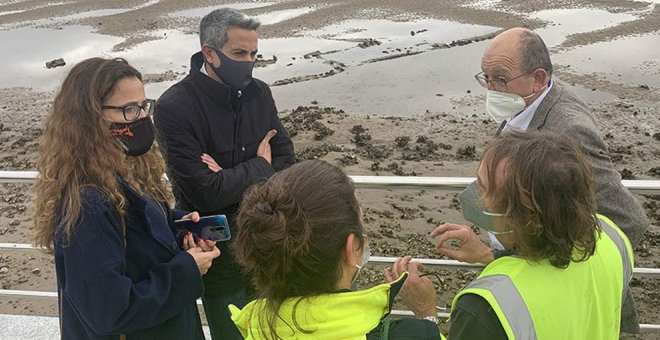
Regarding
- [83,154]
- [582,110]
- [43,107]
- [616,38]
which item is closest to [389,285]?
[83,154]

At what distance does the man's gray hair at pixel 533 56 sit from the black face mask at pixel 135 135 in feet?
5.04

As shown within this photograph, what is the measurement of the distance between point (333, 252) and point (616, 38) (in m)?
13.8

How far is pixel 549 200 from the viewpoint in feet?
5.34

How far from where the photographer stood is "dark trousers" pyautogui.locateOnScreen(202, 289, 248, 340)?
117 inches

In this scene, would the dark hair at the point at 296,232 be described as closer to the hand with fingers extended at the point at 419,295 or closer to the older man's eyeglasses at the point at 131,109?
the hand with fingers extended at the point at 419,295

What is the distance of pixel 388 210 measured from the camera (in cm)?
738

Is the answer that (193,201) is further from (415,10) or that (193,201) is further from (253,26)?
(415,10)

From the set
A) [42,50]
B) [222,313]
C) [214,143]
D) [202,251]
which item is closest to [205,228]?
[202,251]

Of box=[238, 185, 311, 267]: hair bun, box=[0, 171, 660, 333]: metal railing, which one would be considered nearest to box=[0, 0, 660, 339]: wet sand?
box=[0, 171, 660, 333]: metal railing

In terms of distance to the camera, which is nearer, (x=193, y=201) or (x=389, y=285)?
(x=389, y=285)

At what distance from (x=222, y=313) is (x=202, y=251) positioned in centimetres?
73

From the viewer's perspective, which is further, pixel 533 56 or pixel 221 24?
pixel 221 24

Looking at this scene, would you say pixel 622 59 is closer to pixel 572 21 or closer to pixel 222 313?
pixel 572 21

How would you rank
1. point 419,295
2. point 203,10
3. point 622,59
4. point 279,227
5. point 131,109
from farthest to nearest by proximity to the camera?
point 203,10 → point 622,59 → point 131,109 → point 419,295 → point 279,227
